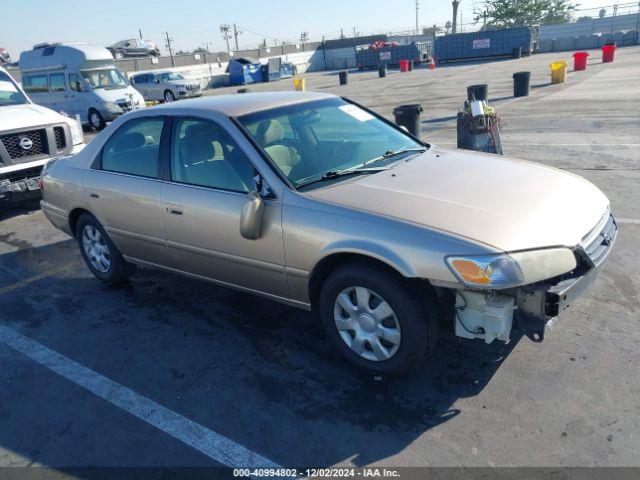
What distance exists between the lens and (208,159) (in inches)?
157

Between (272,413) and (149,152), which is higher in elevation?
(149,152)

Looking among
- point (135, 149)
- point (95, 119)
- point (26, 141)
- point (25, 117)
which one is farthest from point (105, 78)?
point (135, 149)

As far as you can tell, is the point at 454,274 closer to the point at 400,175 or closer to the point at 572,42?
the point at 400,175

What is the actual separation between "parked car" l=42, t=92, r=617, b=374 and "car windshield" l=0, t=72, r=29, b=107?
17.1 feet

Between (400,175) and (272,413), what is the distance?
1757 millimetres

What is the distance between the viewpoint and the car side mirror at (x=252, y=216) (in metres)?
3.43

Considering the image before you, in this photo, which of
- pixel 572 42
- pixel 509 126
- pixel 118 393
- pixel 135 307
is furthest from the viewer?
pixel 572 42

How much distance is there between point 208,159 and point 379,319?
180 cm

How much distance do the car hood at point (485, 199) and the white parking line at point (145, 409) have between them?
1535mm

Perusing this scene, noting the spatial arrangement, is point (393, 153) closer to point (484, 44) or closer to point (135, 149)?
point (135, 149)

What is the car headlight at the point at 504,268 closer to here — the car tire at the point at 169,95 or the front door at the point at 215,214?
the front door at the point at 215,214

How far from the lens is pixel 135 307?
15.3 feet

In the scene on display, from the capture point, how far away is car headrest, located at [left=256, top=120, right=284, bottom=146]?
3801 millimetres

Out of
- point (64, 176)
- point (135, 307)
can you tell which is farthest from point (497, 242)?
point (64, 176)
